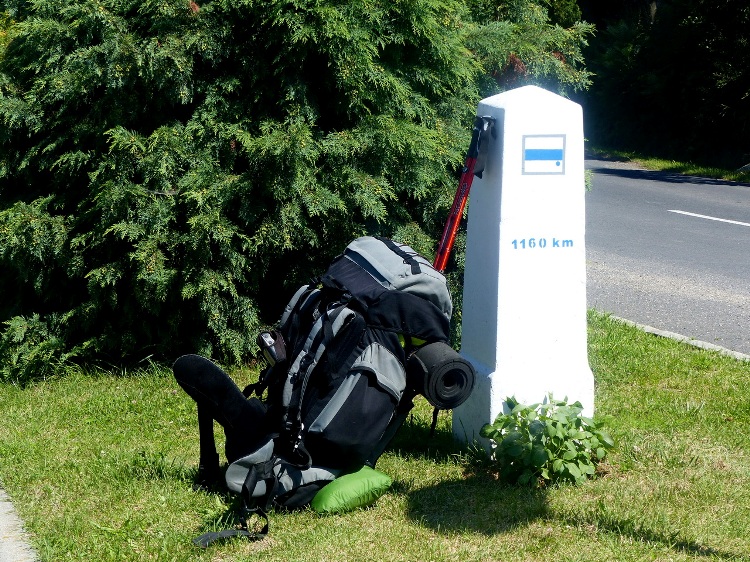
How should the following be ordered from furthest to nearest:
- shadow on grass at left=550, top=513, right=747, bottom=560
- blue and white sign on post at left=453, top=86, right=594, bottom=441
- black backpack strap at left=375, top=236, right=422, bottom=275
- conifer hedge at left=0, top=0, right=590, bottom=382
A: conifer hedge at left=0, top=0, right=590, bottom=382, blue and white sign on post at left=453, top=86, right=594, bottom=441, black backpack strap at left=375, top=236, right=422, bottom=275, shadow on grass at left=550, top=513, right=747, bottom=560

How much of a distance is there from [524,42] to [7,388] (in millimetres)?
4037

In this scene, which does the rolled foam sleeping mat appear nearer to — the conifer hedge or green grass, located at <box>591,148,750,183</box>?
the conifer hedge

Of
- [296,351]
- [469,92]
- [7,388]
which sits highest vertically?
[469,92]

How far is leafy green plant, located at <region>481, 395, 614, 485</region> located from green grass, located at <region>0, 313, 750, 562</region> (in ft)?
0.24

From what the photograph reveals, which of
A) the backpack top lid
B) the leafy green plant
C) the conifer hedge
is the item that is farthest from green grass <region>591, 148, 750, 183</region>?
the backpack top lid

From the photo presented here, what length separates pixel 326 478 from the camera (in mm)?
3709

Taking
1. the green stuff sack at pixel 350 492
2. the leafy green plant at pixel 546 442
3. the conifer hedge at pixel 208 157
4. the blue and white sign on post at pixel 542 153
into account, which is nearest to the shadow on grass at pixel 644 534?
the leafy green plant at pixel 546 442

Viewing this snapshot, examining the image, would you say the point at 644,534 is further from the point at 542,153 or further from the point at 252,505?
the point at 542,153

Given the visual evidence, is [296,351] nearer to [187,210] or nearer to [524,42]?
[187,210]

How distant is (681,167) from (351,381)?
1517cm

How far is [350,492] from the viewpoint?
3.68 metres

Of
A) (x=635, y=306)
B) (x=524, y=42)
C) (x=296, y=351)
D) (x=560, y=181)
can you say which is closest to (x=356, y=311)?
(x=296, y=351)

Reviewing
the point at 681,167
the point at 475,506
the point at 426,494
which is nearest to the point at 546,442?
the point at 475,506

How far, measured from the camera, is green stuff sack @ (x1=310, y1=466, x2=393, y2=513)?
366 centimetres
